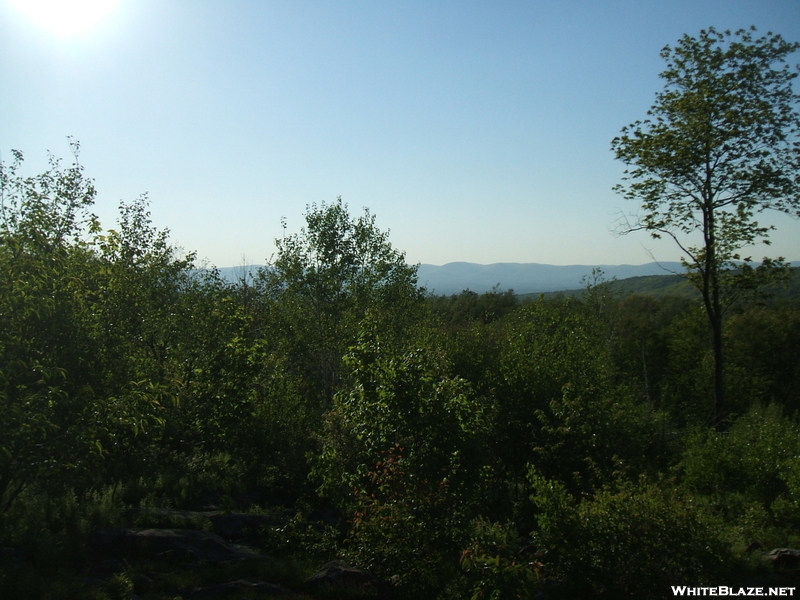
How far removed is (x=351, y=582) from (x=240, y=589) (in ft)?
6.78

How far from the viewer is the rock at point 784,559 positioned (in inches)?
473

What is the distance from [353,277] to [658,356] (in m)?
33.9

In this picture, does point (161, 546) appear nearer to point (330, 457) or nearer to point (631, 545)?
point (330, 457)

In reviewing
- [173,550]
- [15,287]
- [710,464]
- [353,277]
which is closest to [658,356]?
[353,277]

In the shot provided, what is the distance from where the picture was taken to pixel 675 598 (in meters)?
9.64

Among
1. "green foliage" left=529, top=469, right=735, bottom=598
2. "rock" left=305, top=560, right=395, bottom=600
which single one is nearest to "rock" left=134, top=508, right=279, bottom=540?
"rock" left=305, top=560, right=395, bottom=600

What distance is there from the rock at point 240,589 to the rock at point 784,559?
406 inches

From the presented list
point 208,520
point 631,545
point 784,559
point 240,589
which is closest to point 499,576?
point 631,545

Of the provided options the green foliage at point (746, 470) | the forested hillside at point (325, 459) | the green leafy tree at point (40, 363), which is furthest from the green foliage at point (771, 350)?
the green leafy tree at point (40, 363)

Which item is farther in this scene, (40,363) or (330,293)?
(330,293)

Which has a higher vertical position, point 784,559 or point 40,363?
point 40,363

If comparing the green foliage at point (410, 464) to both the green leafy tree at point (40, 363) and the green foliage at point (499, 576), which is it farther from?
the green leafy tree at point (40, 363)

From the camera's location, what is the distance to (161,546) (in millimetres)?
11977

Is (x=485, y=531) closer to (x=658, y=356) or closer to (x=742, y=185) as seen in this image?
(x=742, y=185)
